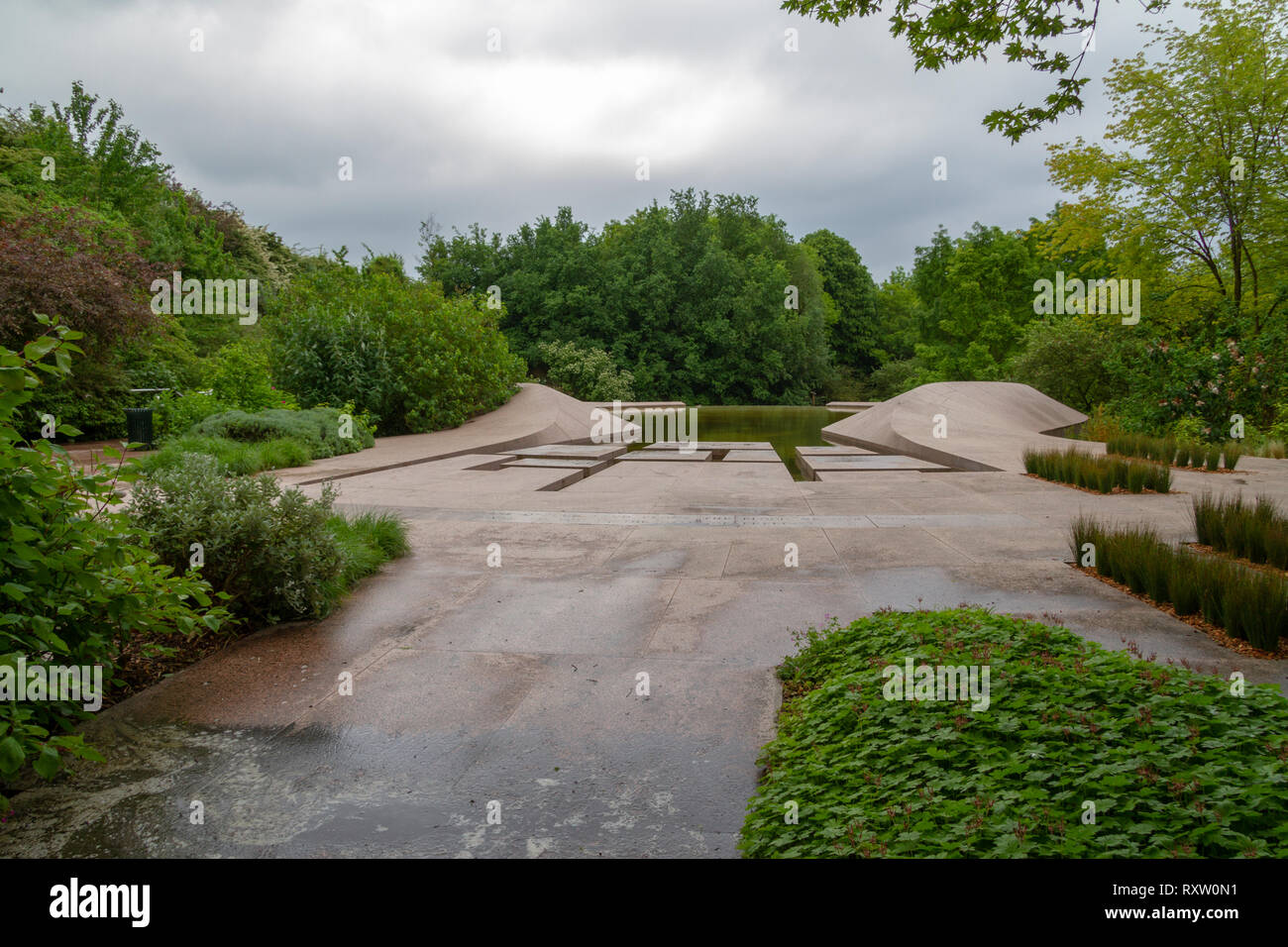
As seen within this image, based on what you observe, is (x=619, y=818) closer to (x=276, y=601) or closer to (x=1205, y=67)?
(x=276, y=601)

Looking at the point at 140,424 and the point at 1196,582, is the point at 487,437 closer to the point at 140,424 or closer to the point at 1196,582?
the point at 140,424

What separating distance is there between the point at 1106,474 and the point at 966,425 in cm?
Result: 880

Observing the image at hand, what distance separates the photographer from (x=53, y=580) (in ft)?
9.44

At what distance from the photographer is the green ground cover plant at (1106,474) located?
910 cm

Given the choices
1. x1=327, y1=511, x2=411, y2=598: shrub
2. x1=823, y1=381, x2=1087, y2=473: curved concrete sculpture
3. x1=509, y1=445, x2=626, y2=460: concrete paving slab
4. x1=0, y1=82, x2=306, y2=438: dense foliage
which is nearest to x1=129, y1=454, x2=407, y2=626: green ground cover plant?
x1=327, y1=511, x2=411, y2=598: shrub

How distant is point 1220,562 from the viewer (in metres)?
4.73

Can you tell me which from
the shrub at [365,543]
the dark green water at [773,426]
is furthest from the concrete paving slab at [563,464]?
the shrub at [365,543]

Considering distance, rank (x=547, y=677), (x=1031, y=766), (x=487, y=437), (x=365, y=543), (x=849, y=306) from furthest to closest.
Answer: (x=849, y=306)
(x=487, y=437)
(x=365, y=543)
(x=547, y=677)
(x=1031, y=766)

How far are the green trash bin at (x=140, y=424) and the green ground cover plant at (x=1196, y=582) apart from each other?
1345cm

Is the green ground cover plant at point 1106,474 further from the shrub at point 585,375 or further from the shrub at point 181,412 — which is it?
the shrub at point 585,375

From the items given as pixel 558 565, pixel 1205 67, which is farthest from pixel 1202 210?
pixel 558 565

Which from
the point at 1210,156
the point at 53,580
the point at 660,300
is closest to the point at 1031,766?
the point at 53,580

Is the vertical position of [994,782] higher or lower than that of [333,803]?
higher
